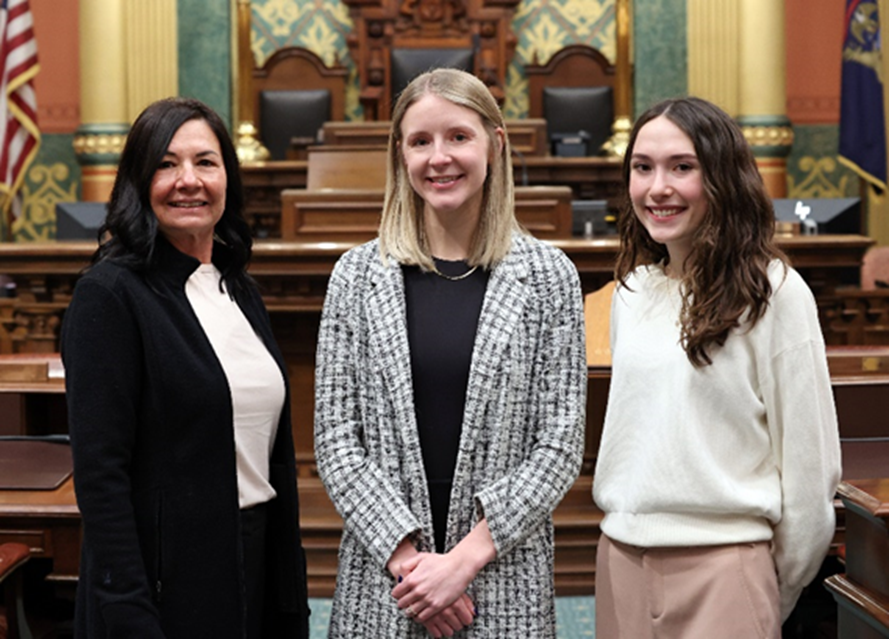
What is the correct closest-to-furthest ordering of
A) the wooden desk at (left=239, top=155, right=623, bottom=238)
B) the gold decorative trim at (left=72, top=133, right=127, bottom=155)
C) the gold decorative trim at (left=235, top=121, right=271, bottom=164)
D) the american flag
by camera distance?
1. the wooden desk at (left=239, top=155, right=623, bottom=238)
2. the american flag
3. the gold decorative trim at (left=235, top=121, right=271, bottom=164)
4. the gold decorative trim at (left=72, top=133, right=127, bottom=155)

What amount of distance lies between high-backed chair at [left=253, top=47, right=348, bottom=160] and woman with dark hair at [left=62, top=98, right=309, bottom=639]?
683 cm

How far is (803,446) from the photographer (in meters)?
1.89

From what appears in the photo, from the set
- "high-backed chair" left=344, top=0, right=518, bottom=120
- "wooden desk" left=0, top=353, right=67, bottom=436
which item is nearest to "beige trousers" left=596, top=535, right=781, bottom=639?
"wooden desk" left=0, top=353, right=67, bottom=436

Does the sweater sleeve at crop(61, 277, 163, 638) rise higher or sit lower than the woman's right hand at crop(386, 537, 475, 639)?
higher

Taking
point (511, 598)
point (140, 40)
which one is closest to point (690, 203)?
point (511, 598)

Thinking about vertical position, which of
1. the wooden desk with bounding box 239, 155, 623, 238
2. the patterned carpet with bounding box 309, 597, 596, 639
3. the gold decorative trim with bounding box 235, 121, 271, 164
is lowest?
the patterned carpet with bounding box 309, 597, 596, 639

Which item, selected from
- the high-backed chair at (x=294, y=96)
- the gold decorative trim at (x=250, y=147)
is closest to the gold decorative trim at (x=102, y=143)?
the gold decorative trim at (x=250, y=147)

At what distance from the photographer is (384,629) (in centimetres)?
193

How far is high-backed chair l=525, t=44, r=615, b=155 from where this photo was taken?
8.89 metres

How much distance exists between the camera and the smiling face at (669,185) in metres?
1.96

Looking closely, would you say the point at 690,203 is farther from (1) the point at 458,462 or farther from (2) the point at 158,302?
(2) the point at 158,302

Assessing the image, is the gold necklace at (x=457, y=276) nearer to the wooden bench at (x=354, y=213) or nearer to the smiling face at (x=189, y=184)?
the smiling face at (x=189, y=184)

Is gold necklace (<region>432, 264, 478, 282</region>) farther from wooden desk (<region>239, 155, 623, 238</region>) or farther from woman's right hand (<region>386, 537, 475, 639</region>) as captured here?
wooden desk (<region>239, 155, 623, 238</region>)

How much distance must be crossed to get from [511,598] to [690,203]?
68cm
